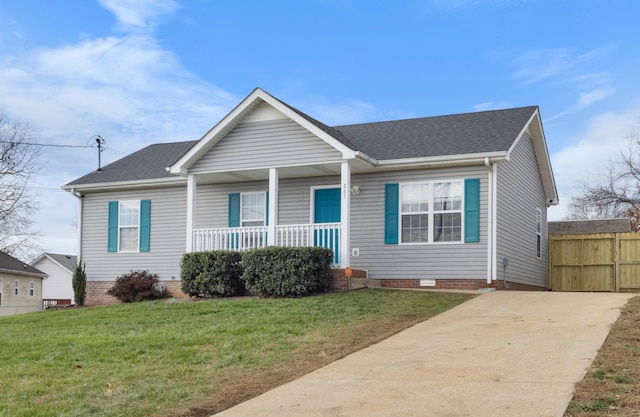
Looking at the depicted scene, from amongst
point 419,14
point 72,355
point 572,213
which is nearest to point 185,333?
point 72,355

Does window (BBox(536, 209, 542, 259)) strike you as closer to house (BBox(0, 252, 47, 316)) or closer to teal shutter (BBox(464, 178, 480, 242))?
teal shutter (BBox(464, 178, 480, 242))

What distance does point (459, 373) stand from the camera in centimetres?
770

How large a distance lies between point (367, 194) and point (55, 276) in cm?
3835

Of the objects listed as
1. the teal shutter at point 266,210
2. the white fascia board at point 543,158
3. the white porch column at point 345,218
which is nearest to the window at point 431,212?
the white porch column at point 345,218

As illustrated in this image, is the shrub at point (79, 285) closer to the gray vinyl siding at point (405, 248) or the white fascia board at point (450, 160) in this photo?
the gray vinyl siding at point (405, 248)

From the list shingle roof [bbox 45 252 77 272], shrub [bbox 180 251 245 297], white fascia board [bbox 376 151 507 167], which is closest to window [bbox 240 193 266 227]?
shrub [bbox 180 251 245 297]

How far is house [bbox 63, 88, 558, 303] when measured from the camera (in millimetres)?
16156

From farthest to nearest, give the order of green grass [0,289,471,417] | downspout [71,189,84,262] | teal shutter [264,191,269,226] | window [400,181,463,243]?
downspout [71,189,84,262]
teal shutter [264,191,269,226]
window [400,181,463,243]
green grass [0,289,471,417]

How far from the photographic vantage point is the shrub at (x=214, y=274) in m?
16.5

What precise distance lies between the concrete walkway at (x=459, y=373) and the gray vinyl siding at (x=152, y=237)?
403 inches

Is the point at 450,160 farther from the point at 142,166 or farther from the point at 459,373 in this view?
the point at 142,166

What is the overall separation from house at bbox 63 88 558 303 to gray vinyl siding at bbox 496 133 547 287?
0.16ft

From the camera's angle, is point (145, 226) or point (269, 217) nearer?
point (269, 217)

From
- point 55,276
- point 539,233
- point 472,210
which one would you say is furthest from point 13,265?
point 472,210
